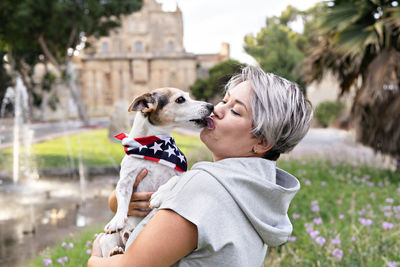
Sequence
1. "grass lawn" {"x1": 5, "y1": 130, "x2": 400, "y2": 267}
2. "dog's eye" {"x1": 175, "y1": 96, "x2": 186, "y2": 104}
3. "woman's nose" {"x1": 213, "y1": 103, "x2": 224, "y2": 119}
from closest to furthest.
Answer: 1. "woman's nose" {"x1": 213, "y1": 103, "x2": 224, "y2": 119}
2. "dog's eye" {"x1": 175, "y1": 96, "x2": 186, "y2": 104}
3. "grass lawn" {"x1": 5, "y1": 130, "x2": 400, "y2": 267}

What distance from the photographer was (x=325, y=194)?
5781 millimetres

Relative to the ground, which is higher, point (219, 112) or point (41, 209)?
point (219, 112)

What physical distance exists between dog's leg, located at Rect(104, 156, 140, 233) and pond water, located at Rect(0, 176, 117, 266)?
3.25 metres

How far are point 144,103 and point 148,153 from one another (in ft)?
0.87

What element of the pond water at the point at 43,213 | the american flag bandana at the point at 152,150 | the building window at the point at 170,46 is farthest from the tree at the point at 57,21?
the building window at the point at 170,46

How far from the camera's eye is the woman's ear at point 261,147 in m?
1.61

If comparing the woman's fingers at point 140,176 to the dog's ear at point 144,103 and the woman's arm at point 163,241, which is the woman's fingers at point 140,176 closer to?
the dog's ear at point 144,103

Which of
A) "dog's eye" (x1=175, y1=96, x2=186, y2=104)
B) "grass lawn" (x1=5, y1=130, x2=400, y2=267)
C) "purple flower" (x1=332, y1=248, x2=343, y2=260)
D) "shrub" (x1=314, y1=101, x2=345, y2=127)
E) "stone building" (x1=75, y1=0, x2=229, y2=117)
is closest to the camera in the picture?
"dog's eye" (x1=175, y1=96, x2=186, y2=104)

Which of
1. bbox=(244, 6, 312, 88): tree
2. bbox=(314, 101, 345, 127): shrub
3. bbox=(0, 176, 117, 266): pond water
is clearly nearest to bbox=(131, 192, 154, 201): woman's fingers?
bbox=(0, 176, 117, 266): pond water

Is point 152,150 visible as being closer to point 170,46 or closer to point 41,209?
point 41,209

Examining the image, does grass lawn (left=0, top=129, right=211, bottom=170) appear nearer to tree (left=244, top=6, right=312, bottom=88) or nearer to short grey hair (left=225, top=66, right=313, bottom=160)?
short grey hair (left=225, top=66, right=313, bottom=160)

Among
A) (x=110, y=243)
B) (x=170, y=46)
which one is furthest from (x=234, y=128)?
(x=170, y=46)

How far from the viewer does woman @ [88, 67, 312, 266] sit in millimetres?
1347

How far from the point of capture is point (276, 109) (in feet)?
5.01
